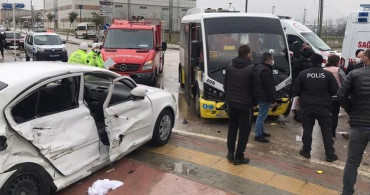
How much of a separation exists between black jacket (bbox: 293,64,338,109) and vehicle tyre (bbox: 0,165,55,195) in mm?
3919

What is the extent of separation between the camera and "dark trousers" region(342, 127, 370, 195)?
400cm

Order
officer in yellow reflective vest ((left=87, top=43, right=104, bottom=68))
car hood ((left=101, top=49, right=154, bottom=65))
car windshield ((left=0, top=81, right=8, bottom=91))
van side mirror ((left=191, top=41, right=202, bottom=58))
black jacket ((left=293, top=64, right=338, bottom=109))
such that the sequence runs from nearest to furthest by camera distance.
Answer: car windshield ((left=0, top=81, right=8, bottom=91))
black jacket ((left=293, top=64, right=338, bottom=109))
van side mirror ((left=191, top=41, right=202, bottom=58))
officer in yellow reflective vest ((left=87, top=43, right=104, bottom=68))
car hood ((left=101, top=49, right=154, bottom=65))

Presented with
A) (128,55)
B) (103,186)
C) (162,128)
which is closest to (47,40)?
(128,55)

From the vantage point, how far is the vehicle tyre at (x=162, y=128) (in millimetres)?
6074

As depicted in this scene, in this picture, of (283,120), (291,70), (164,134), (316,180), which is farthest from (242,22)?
(316,180)

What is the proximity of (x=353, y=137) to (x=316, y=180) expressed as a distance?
3.98ft

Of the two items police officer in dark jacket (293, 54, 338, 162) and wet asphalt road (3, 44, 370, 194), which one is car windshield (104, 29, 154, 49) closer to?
wet asphalt road (3, 44, 370, 194)

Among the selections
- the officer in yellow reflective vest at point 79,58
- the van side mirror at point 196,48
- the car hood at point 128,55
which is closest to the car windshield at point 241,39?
the van side mirror at point 196,48

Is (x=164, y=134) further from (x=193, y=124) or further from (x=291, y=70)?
(x=291, y=70)

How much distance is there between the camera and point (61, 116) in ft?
14.1

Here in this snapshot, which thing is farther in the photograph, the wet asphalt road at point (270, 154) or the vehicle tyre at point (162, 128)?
the vehicle tyre at point (162, 128)

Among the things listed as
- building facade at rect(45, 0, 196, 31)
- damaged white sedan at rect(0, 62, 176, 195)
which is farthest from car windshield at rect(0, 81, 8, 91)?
building facade at rect(45, 0, 196, 31)

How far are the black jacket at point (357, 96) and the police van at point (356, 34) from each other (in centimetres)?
592

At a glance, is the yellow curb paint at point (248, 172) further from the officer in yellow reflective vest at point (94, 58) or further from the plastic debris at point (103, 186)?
the officer in yellow reflective vest at point (94, 58)
